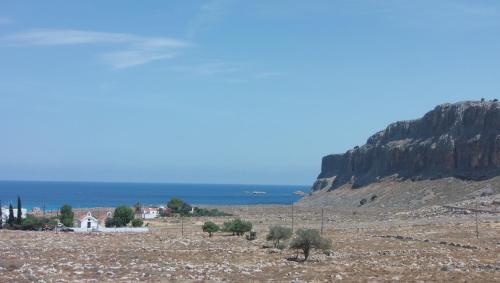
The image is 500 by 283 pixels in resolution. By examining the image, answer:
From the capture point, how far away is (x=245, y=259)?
41.0 metres

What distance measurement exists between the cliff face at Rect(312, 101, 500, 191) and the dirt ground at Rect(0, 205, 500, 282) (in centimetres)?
7389

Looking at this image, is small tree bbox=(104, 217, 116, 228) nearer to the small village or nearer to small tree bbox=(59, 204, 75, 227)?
the small village

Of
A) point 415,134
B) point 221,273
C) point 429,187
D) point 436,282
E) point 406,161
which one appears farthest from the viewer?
→ point 415,134

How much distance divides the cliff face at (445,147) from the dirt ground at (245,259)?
242 ft

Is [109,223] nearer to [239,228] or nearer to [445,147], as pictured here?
[239,228]

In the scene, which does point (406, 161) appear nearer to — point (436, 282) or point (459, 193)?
point (459, 193)

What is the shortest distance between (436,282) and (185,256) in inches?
709

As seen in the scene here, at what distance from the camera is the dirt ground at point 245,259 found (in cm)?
3177

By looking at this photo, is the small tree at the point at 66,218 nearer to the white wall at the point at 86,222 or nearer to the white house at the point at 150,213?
the white wall at the point at 86,222

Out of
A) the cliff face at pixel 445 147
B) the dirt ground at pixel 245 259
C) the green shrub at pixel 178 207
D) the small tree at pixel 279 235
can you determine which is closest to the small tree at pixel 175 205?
the green shrub at pixel 178 207

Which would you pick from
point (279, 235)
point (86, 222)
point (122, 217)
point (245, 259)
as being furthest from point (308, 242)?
point (122, 217)

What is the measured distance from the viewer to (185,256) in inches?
1670

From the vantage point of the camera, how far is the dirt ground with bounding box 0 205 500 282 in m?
31.8

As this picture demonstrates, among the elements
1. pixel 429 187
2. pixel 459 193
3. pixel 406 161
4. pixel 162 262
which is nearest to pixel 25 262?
pixel 162 262
